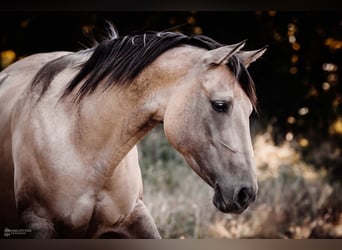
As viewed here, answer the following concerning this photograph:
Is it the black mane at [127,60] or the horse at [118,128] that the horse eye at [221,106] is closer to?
the horse at [118,128]

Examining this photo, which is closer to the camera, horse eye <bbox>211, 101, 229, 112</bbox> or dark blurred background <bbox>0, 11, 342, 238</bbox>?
horse eye <bbox>211, 101, 229, 112</bbox>

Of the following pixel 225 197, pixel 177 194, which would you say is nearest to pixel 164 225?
pixel 177 194

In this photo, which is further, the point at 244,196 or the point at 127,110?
the point at 127,110

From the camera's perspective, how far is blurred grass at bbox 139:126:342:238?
150 inches

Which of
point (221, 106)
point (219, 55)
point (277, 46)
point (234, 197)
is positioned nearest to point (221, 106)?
point (221, 106)

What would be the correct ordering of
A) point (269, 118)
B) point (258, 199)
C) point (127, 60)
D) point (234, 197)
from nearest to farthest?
1. point (234, 197)
2. point (127, 60)
3. point (258, 199)
4. point (269, 118)

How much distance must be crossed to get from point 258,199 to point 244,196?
35.3 inches

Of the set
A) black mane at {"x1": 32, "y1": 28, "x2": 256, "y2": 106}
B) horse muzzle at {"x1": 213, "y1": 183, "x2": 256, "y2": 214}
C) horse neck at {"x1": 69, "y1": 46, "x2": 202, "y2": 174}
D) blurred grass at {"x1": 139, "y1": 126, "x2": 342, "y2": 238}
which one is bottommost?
blurred grass at {"x1": 139, "y1": 126, "x2": 342, "y2": 238}

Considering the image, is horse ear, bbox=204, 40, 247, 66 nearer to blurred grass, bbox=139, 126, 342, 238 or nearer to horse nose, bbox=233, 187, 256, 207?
horse nose, bbox=233, 187, 256, 207

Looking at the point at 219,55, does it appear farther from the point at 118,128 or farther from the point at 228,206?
the point at 228,206

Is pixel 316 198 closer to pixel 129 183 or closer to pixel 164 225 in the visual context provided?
pixel 164 225

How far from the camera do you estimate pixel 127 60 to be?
3.09 meters

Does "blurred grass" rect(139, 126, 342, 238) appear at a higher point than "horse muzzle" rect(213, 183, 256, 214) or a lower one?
lower

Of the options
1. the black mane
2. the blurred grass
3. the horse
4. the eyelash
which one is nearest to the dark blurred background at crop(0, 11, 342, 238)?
the blurred grass
